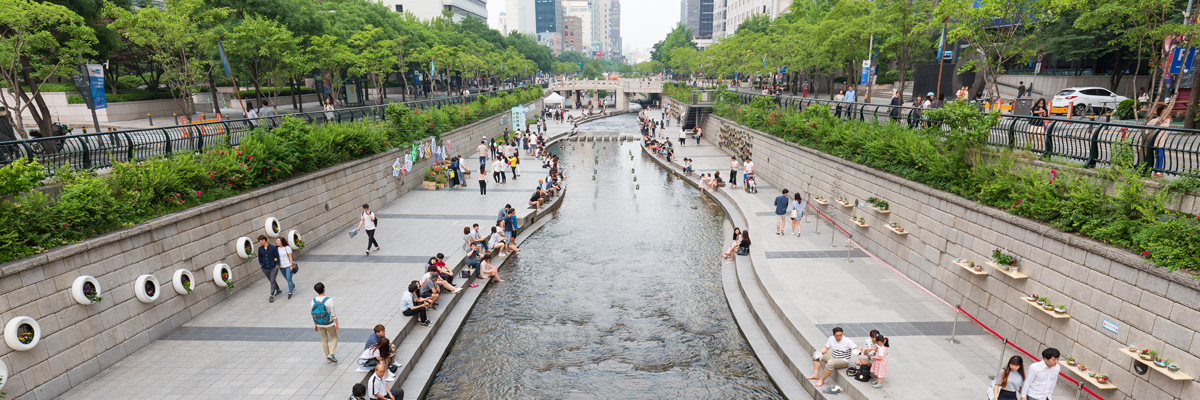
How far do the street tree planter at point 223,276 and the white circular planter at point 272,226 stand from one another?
152 cm

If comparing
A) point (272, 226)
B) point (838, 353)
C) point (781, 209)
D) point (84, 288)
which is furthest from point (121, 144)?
point (781, 209)

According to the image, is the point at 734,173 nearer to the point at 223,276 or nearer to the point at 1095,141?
the point at 1095,141

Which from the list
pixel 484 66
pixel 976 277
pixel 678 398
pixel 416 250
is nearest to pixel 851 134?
pixel 976 277

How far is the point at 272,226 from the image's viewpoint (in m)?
13.3

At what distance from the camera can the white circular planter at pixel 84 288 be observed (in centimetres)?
850

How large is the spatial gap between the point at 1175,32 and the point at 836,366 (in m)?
13.8

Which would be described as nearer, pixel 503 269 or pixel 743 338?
pixel 743 338

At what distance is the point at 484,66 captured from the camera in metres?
59.9

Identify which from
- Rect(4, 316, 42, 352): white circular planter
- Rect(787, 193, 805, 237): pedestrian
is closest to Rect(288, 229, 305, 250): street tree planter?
Rect(4, 316, 42, 352): white circular planter

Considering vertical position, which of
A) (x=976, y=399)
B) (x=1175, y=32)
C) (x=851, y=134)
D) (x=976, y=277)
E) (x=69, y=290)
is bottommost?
(x=976, y=399)

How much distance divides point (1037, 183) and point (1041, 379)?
13.6 ft

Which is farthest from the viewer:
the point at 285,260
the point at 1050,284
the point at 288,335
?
the point at 285,260

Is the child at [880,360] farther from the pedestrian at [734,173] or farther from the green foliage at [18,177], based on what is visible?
the pedestrian at [734,173]

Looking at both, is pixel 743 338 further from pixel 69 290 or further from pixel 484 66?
pixel 484 66
